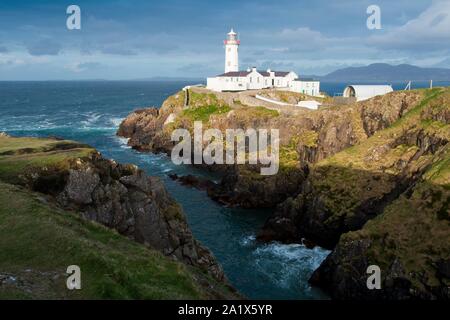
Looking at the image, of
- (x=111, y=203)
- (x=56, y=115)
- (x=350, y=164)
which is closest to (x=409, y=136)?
(x=350, y=164)

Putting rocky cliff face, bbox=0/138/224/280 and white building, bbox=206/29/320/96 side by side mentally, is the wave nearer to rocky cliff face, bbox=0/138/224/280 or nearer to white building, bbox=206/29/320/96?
white building, bbox=206/29/320/96

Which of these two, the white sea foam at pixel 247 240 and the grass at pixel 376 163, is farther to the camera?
the grass at pixel 376 163

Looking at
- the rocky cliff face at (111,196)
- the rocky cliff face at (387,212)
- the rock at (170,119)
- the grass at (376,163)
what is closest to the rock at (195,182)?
the rocky cliff face at (387,212)

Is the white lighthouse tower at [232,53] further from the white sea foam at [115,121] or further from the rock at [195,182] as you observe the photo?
the rock at [195,182]

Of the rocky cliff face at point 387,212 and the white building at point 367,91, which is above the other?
the white building at point 367,91

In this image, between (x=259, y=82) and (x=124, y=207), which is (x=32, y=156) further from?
(x=259, y=82)

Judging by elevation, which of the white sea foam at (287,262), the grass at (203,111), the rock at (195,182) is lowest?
the white sea foam at (287,262)

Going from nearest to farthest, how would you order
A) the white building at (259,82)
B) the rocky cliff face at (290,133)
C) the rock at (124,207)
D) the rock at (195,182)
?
the rock at (124,207) → the rocky cliff face at (290,133) → the rock at (195,182) → the white building at (259,82)

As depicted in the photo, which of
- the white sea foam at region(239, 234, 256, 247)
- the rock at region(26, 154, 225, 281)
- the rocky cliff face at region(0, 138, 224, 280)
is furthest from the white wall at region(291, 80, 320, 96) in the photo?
the rock at region(26, 154, 225, 281)
